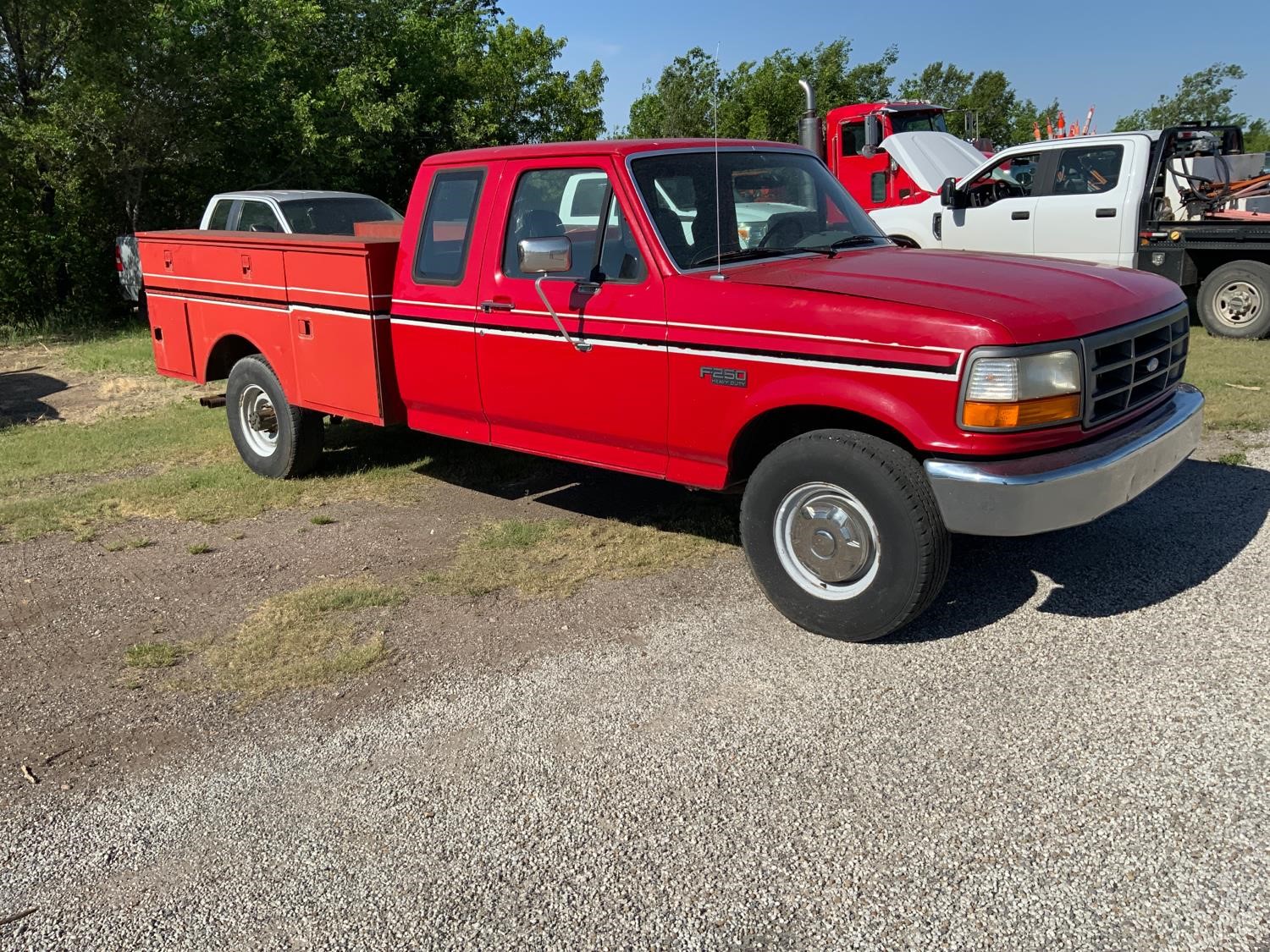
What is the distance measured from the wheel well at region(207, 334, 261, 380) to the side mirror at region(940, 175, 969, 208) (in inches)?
314

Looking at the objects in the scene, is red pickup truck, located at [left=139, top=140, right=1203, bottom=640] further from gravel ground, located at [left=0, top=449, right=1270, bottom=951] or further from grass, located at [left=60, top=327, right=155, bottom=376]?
grass, located at [left=60, top=327, right=155, bottom=376]

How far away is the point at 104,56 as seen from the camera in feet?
47.5

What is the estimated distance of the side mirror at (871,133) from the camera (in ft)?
46.4

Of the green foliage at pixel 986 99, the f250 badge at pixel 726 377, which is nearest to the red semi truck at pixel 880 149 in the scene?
the f250 badge at pixel 726 377

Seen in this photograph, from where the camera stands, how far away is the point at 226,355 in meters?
7.45

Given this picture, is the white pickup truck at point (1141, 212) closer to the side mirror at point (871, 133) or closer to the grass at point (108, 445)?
the side mirror at point (871, 133)

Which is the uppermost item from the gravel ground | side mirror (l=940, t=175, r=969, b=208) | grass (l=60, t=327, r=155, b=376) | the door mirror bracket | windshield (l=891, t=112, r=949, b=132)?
windshield (l=891, t=112, r=949, b=132)

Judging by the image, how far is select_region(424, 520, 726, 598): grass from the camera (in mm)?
5152

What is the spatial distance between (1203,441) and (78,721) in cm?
692

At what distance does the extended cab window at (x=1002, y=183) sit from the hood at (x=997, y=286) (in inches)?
303

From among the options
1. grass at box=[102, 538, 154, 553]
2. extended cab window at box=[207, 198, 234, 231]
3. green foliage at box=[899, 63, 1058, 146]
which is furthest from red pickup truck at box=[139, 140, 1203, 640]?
green foliage at box=[899, 63, 1058, 146]

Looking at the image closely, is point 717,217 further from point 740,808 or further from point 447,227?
point 740,808

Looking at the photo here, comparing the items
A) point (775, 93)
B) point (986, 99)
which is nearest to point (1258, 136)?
point (986, 99)

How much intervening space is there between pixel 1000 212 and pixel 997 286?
8.58 meters
